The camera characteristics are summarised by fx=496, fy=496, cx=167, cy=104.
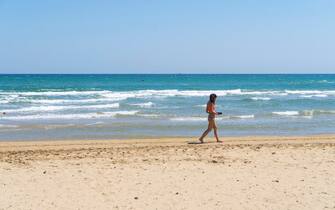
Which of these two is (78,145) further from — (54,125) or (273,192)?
(273,192)

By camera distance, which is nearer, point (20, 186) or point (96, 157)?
point (20, 186)

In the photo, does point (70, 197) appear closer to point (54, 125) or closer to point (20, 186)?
point (20, 186)

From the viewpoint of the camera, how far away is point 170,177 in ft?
27.7

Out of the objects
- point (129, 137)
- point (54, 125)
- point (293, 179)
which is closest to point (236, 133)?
point (129, 137)

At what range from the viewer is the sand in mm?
6898

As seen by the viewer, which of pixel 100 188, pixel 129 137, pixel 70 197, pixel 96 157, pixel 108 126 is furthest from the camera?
pixel 108 126

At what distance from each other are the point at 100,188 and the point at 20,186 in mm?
1290

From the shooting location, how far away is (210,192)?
7.39 m

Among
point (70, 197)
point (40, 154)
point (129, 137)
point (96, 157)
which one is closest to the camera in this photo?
point (70, 197)

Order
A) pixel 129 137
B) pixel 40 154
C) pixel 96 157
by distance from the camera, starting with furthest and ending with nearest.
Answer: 1. pixel 129 137
2. pixel 40 154
3. pixel 96 157

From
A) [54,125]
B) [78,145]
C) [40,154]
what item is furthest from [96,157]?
[54,125]

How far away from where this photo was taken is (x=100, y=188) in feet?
25.1

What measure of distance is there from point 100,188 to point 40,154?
4368 mm

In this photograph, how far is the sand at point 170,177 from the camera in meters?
6.90
